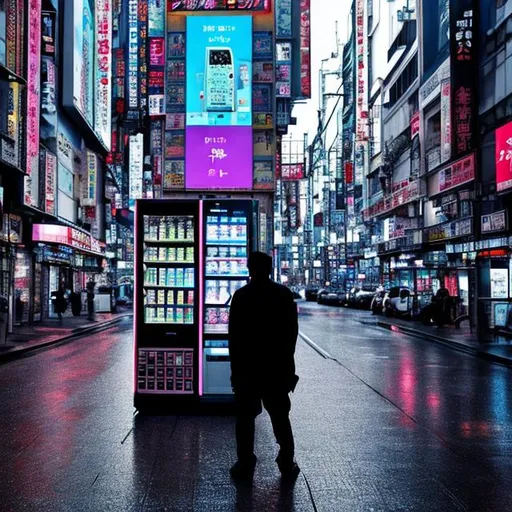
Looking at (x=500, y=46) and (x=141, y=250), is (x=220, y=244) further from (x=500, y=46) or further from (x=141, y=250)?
(x=500, y=46)

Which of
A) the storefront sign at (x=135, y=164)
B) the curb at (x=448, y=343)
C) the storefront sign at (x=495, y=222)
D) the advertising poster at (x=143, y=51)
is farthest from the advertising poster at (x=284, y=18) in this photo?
the storefront sign at (x=495, y=222)

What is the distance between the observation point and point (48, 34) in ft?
139

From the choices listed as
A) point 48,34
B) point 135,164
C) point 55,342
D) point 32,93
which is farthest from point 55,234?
point 135,164

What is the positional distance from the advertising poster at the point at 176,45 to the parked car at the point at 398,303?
59.4 feet

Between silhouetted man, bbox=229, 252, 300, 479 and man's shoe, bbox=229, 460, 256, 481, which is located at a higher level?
silhouetted man, bbox=229, 252, 300, 479

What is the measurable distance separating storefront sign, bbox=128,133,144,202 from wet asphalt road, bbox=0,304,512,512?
66.6m

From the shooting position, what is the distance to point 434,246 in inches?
1895

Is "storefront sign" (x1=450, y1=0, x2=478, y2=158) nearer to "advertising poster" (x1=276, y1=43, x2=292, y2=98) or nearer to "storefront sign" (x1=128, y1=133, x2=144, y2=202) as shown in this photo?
"advertising poster" (x1=276, y1=43, x2=292, y2=98)

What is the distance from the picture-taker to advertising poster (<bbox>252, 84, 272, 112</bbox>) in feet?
159

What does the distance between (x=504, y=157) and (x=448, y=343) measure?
302 inches

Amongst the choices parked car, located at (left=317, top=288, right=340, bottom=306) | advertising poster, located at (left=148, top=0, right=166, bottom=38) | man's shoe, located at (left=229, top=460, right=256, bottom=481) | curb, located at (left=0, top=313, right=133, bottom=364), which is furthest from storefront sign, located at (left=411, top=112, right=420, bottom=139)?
man's shoe, located at (left=229, top=460, right=256, bottom=481)

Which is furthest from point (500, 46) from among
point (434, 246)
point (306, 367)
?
point (306, 367)

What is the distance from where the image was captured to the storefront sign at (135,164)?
8050 centimetres

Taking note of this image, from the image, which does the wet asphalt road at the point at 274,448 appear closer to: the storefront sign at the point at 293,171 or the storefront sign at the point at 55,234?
the storefront sign at the point at 55,234
